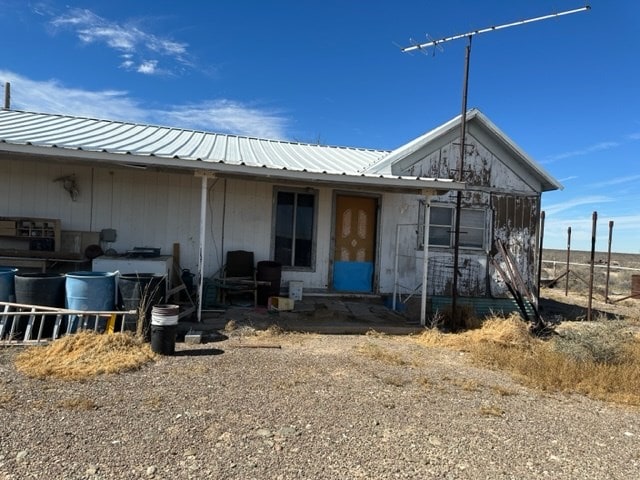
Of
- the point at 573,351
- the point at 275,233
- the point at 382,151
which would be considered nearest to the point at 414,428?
the point at 573,351

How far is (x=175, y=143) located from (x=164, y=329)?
532cm

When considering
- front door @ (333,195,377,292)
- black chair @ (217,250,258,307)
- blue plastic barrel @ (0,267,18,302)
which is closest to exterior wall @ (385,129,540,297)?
front door @ (333,195,377,292)

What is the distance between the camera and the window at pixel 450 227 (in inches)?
411

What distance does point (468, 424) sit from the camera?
13.0 ft

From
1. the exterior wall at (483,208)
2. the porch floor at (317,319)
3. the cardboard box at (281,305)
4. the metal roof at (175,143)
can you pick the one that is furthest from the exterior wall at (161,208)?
the exterior wall at (483,208)

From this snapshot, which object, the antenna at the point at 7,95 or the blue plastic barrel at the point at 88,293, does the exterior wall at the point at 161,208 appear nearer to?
the blue plastic barrel at the point at 88,293

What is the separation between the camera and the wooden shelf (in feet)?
26.5

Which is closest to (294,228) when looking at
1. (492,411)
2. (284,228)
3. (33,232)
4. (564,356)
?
(284,228)

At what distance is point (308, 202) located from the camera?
980 cm

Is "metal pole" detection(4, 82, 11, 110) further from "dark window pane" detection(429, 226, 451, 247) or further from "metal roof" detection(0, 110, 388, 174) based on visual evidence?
"dark window pane" detection(429, 226, 451, 247)

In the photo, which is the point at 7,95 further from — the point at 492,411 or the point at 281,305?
the point at 492,411

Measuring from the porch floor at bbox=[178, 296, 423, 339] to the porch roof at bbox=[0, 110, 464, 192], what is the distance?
244 centimetres

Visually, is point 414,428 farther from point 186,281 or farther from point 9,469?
point 186,281

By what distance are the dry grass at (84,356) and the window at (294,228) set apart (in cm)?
438
